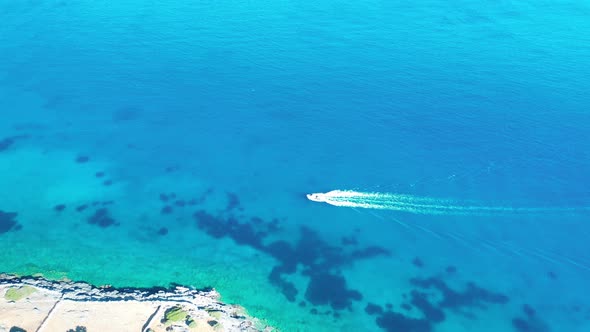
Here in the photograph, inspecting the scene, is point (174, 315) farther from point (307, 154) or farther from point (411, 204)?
point (411, 204)

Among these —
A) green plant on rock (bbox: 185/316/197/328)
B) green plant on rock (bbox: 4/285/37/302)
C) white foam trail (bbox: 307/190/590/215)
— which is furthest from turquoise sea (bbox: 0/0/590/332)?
green plant on rock (bbox: 185/316/197/328)

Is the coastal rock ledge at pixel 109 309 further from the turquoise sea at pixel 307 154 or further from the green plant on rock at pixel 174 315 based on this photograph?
the turquoise sea at pixel 307 154

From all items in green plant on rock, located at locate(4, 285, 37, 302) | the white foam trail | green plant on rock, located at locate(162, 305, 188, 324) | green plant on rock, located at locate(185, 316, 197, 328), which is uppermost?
the white foam trail

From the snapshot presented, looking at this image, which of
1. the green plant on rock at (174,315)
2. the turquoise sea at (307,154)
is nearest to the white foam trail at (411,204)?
the turquoise sea at (307,154)

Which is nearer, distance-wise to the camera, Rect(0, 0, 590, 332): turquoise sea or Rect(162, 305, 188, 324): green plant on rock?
Rect(162, 305, 188, 324): green plant on rock

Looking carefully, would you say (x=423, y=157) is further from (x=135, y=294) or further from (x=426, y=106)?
(x=135, y=294)

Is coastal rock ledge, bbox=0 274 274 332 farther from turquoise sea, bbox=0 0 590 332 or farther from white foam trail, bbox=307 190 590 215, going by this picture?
white foam trail, bbox=307 190 590 215

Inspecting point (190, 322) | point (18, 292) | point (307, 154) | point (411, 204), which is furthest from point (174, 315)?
point (411, 204)
